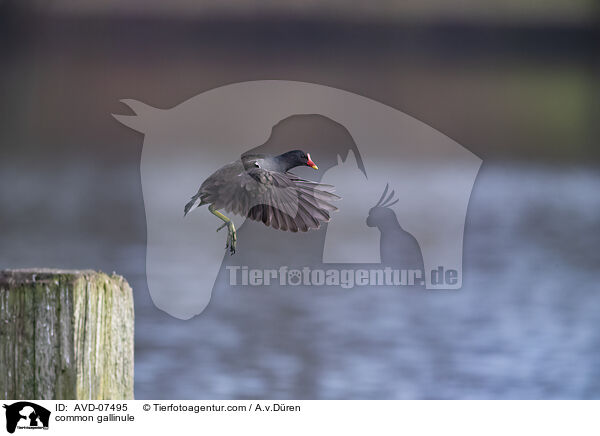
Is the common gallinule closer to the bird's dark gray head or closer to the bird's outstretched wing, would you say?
the bird's outstretched wing

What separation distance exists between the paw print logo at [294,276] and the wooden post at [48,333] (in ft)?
11.9

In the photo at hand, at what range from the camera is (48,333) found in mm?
1230

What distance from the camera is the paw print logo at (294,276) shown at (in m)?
4.89

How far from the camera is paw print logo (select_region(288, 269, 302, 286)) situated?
489 cm

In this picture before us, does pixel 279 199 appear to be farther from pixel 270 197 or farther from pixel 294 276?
pixel 294 276

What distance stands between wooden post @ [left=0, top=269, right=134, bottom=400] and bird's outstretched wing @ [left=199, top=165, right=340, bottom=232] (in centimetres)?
112

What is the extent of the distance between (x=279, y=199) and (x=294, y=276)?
2531 millimetres

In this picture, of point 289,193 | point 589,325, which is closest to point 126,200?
point 589,325

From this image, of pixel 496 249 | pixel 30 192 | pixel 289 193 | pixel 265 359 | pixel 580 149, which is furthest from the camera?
pixel 580 149

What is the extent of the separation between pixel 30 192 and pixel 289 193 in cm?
477
